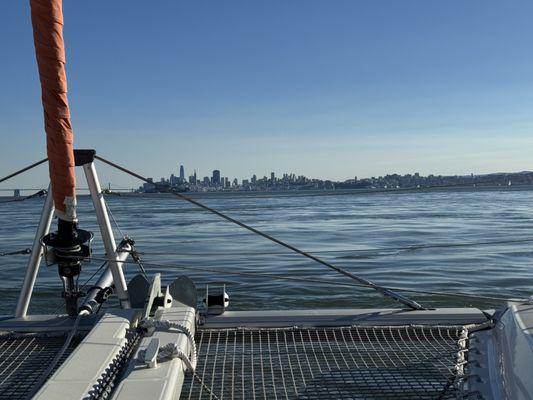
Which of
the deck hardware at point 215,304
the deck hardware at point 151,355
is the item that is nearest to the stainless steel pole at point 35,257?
the deck hardware at point 215,304

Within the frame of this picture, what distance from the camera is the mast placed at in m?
3.20

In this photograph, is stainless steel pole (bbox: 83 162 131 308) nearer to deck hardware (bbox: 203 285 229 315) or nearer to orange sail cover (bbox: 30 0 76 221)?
deck hardware (bbox: 203 285 229 315)

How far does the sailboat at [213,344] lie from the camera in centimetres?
258

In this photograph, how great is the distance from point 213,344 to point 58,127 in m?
1.47

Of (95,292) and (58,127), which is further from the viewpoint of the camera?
(95,292)

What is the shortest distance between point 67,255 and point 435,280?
8232 millimetres

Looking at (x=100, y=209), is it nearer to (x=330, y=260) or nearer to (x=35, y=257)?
(x=35, y=257)

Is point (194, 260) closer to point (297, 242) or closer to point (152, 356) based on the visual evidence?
point (297, 242)

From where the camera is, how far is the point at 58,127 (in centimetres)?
330

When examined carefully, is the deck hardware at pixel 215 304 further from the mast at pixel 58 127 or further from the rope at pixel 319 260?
the mast at pixel 58 127

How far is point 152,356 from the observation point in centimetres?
261

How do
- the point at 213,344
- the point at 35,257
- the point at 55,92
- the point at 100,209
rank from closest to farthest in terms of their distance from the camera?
the point at 55,92
the point at 213,344
the point at 35,257
the point at 100,209

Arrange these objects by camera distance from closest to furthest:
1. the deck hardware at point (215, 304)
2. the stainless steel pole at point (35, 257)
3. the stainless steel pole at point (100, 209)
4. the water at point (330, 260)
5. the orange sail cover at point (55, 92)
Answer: the orange sail cover at point (55, 92), the deck hardware at point (215, 304), the stainless steel pole at point (35, 257), the stainless steel pole at point (100, 209), the water at point (330, 260)

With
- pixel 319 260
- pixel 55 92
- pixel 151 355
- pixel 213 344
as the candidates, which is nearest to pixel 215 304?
pixel 213 344
